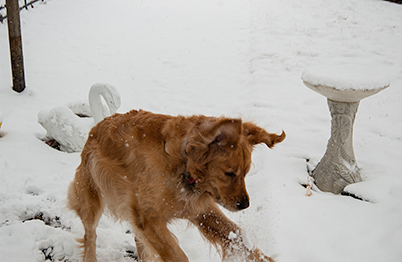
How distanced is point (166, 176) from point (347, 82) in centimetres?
213

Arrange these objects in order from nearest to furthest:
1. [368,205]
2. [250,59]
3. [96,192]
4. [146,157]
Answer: [146,157] → [96,192] → [368,205] → [250,59]

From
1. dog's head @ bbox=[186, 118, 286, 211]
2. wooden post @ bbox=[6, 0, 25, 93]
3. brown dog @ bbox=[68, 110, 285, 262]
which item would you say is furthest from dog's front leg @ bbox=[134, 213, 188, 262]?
wooden post @ bbox=[6, 0, 25, 93]

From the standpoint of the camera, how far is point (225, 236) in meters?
2.71

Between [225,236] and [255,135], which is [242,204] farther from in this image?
[225,236]

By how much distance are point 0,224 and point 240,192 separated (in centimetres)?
247

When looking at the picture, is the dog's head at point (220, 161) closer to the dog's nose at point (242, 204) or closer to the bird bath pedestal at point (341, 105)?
the dog's nose at point (242, 204)

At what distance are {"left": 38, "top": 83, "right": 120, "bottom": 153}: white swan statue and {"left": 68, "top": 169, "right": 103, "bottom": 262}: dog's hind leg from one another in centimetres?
168

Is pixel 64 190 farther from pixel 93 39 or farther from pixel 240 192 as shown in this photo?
pixel 93 39

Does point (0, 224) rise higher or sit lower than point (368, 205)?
lower

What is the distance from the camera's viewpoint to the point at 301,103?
6.63 metres

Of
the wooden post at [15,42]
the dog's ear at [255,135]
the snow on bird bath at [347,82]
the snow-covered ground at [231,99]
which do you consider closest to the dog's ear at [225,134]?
the dog's ear at [255,135]

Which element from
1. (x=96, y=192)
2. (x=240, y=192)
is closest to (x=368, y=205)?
(x=240, y=192)

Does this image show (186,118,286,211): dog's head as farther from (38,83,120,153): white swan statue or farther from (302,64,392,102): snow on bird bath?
(38,83,120,153): white swan statue

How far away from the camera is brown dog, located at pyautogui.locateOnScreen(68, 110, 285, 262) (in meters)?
2.18
